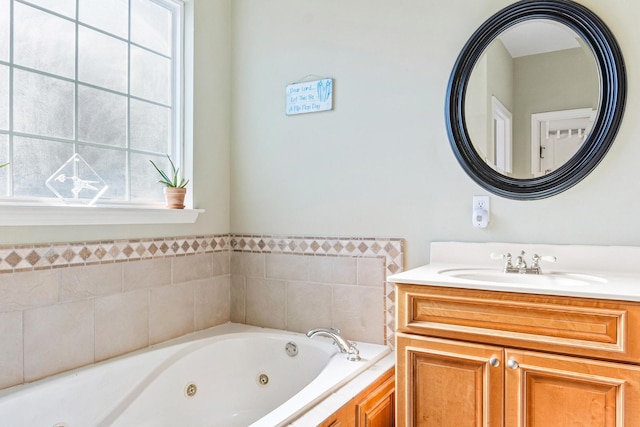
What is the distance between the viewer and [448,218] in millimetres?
2035

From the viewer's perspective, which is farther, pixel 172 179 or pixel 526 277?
pixel 172 179

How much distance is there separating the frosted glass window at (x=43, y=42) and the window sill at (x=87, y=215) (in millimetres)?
586

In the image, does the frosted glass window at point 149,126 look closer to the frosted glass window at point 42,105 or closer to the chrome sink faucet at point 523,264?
the frosted glass window at point 42,105

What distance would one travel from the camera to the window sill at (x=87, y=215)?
1603 mm

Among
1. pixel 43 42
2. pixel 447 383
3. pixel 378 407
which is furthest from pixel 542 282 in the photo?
pixel 43 42

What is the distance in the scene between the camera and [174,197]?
2264 mm

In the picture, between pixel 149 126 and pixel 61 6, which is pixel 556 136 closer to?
pixel 149 126

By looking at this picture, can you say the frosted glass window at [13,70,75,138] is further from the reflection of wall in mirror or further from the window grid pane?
the reflection of wall in mirror

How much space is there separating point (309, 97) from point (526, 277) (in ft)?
4.51

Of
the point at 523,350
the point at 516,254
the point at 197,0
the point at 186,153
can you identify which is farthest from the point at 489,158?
the point at 197,0

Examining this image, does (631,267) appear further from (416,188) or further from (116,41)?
(116,41)

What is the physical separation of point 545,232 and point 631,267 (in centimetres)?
32

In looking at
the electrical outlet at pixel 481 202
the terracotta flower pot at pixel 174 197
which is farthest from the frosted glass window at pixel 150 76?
the electrical outlet at pixel 481 202

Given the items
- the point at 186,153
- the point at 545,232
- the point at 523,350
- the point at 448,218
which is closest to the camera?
the point at 523,350
